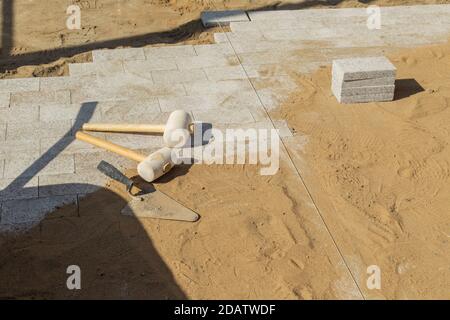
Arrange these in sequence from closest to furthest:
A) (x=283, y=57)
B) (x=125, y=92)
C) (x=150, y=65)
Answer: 1. (x=125, y=92)
2. (x=150, y=65)
3. (x=283, y=57)

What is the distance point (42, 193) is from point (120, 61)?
331 cm

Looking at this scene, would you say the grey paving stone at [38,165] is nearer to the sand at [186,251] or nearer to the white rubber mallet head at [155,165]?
the sand at [186,251]

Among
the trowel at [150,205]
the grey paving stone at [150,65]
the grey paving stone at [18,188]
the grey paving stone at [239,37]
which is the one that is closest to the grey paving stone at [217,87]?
the grey paving stone at [150,65]

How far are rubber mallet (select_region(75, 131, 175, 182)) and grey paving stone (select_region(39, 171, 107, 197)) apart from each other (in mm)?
385

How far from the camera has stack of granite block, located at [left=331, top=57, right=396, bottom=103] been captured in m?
8.16

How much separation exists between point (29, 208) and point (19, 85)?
289cm

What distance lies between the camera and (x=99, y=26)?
11.4m

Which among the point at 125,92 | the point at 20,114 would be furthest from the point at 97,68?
the point at 20,114

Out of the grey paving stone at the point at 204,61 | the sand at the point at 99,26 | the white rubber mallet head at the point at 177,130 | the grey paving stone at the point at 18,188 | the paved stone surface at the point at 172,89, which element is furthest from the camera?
the sand at the point at 99,26

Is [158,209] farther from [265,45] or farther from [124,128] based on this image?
[265,45]

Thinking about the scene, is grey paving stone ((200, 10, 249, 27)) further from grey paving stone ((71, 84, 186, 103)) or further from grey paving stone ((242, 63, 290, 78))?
grey paving stone ((71, 84, 186, 103))

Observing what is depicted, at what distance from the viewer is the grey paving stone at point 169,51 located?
31.8 feet

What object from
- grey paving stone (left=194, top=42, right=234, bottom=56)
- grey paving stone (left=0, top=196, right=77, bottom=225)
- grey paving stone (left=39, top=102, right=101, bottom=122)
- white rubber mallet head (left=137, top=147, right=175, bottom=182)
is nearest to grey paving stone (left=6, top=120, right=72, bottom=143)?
grey paving stone (left=39, top=102, right=101, bottom=122)

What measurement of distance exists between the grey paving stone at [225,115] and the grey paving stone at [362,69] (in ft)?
4.26
